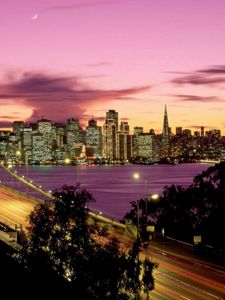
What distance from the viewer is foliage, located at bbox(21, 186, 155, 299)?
56.5 feet

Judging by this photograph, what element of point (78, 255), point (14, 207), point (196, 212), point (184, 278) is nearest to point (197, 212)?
point (196, 212)

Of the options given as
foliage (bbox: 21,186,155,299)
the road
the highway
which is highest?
foliage (bbox: 21,186,155,299)

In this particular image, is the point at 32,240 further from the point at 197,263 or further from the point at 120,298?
the point at 197,263

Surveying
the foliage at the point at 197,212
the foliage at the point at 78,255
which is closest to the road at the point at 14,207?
the foliage at the point at 197,212

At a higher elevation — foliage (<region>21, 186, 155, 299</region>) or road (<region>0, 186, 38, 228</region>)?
foliage (<region>21, 186, 155, 299</region>)

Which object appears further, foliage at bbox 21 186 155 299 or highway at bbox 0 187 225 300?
highway at bbox 0 187 225 300

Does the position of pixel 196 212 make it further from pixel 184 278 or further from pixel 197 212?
pixel 184 278

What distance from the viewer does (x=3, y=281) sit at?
72.2 feet

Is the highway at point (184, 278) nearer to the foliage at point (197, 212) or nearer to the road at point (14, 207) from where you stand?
the foliage at point (197, 212)

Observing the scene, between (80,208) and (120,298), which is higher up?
(80,208)

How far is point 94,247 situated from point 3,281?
5.42m

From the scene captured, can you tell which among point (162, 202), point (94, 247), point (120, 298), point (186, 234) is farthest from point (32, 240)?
point (162, 202)

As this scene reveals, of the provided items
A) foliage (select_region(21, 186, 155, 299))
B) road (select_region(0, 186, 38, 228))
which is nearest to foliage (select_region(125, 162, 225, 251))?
road (select_region(0, 186, 38, 228))

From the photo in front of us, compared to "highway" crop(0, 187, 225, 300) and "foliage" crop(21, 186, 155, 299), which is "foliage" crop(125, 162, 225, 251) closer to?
"highway" crop(0, 187, 225, 300)
